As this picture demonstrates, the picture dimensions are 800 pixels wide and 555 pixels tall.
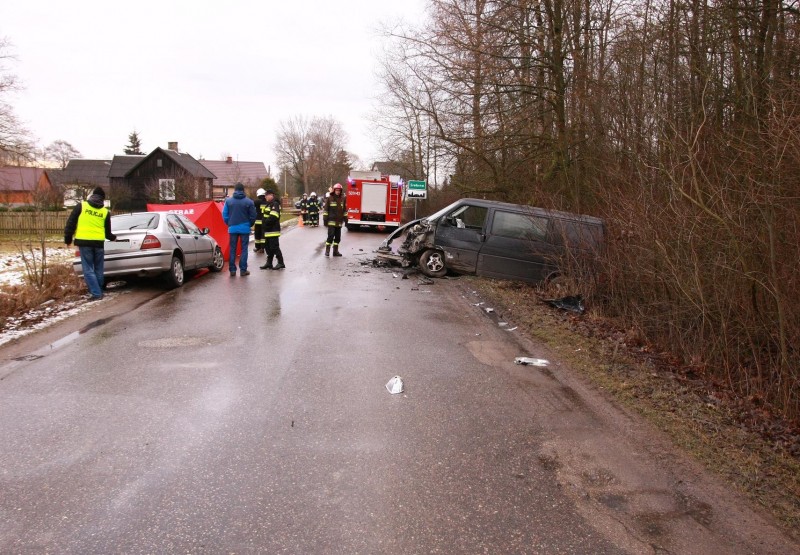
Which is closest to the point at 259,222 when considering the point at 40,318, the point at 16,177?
the point at 40,318

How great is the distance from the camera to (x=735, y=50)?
7.81 meters

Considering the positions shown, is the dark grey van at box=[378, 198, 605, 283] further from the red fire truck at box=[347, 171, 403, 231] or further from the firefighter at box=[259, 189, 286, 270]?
the red fire truck at box=[347, 171, 403, 231]

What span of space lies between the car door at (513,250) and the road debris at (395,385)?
6319 mm

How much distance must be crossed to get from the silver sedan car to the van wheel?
4813 mm

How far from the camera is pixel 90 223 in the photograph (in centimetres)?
915

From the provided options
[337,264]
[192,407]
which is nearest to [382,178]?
[337,264]

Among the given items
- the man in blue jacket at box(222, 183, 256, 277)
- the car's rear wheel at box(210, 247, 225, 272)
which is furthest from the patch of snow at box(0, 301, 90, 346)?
the car's rear wheel at box(210, 247, 225, 272)

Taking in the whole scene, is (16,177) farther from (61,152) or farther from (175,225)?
(175,225)

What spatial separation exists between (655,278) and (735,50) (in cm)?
360

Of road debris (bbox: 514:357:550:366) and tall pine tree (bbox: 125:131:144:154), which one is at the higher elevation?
tall pine tree (bbox: 125:131:144:154)

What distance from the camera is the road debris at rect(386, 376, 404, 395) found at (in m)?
5.21

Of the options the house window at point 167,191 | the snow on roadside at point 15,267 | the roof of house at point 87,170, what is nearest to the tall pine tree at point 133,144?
the roof of house at point 87,170

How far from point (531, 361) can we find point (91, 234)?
7140mm

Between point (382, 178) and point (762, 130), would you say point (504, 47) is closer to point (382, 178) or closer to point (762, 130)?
point (762, 130)
